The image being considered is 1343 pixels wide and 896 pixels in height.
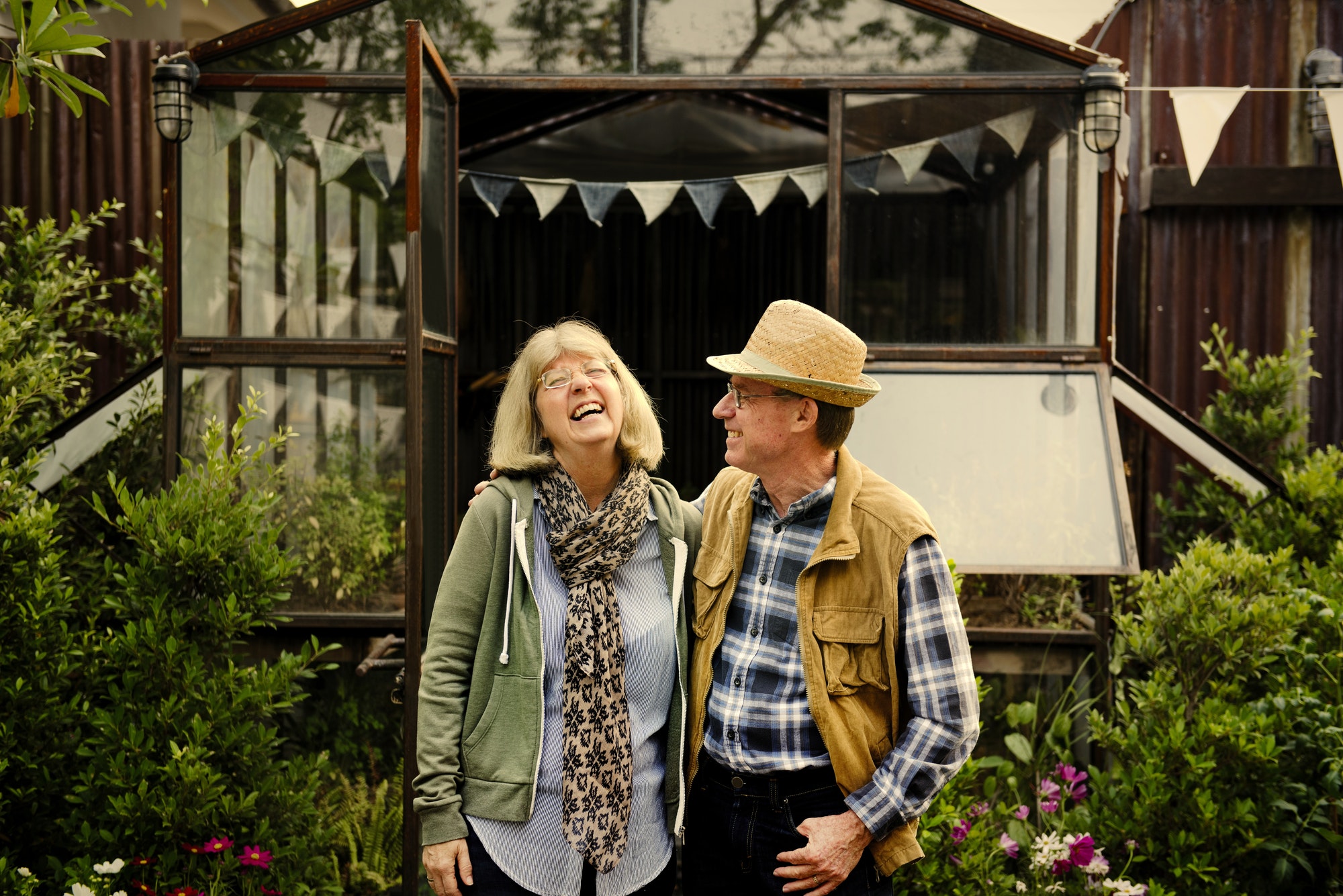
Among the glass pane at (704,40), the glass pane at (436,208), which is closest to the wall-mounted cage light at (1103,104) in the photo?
the glass pane at (704,40)

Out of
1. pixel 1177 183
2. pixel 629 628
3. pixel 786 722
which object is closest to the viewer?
pixel 786 722

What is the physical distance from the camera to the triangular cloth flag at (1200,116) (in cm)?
447

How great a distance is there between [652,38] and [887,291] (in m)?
1.46

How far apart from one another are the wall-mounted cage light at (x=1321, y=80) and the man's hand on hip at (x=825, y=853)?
5245mm

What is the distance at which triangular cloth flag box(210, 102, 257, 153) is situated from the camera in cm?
418

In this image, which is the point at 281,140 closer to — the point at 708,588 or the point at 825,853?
the point at 708,588

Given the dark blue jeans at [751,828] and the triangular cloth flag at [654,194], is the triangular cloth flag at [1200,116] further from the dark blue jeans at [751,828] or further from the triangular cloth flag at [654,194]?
the dark blue jeans at [751,828]

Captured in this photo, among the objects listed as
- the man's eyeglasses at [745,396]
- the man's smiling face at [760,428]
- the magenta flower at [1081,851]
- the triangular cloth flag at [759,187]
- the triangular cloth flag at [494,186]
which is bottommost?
the magenta flower at [1081,851]

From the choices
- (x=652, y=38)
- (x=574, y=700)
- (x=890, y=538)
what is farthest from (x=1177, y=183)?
(x=574, y=700)

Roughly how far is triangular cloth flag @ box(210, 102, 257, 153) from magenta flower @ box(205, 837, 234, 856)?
2687mm

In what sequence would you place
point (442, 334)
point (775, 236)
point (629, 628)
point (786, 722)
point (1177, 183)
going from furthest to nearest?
point (775, 236) < point (1177, 183) < point (442, 334) < point (629, 628) < point (786, 722)

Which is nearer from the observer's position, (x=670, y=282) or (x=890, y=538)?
(x=890, y=538)

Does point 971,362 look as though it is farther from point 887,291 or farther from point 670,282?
point 670,282

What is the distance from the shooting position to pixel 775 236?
862 cm
